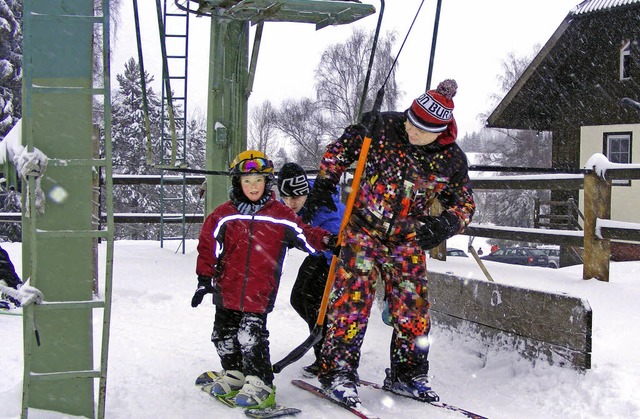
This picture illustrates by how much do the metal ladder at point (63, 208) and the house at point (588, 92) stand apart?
17.6 meters

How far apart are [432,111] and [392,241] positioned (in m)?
0.70

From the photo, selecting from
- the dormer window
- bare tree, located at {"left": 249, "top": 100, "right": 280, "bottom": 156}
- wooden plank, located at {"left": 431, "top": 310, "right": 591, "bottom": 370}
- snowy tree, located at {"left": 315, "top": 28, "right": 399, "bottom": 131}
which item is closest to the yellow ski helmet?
wooden plank, located at {"left": 431, "top": 310, "right": 591, "bottom": 370}

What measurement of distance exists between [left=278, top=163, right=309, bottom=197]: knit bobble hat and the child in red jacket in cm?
45

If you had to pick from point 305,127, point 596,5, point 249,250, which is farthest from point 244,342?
point 305,127

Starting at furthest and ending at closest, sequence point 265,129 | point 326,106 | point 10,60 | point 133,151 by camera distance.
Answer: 1. point 265,129
2. point 133,151
3. point 326,106
4. point 10,60

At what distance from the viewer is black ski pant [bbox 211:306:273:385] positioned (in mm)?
3428

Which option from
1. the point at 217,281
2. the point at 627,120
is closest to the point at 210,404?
the point at 217,281

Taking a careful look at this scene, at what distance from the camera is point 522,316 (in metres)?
4.01

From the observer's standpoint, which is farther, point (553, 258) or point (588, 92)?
point (553, 258)

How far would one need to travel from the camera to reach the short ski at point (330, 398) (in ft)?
10.4

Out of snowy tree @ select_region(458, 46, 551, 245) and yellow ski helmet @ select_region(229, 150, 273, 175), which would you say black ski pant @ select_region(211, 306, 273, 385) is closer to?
yellow ski helmet @ select_region(229, 150, 273, 175)

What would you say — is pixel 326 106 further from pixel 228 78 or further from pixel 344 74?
pixel 228 78

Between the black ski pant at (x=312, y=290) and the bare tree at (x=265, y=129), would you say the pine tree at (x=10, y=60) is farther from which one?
the black ski pant at (x=312, y=290)

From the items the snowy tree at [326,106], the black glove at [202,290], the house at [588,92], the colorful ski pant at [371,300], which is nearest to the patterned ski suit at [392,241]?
the colorful ski pant at [371,300]
